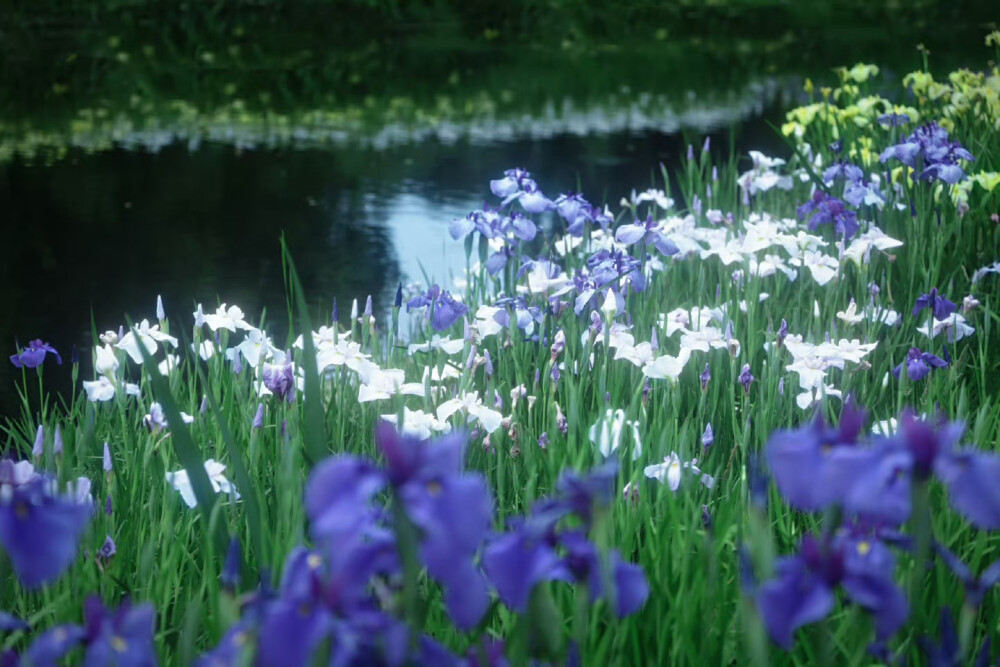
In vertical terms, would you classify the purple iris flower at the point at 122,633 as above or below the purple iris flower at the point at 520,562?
below

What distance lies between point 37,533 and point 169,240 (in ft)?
18.6

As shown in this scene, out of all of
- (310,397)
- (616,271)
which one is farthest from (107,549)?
(616,271)

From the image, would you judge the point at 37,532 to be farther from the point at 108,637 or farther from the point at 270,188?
the point at 270,188

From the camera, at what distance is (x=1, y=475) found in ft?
4.76

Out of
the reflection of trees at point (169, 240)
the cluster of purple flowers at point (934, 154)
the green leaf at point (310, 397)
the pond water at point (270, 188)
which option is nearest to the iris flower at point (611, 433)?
the green leaf at point (310, 397)

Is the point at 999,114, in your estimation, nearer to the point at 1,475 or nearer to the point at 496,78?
the point at 1,475

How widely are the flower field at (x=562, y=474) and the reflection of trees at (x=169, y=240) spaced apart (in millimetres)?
320

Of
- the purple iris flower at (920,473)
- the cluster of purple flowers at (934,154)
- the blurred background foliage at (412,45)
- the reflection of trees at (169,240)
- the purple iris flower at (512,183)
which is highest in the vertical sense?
the purple iris flower at (920,473)

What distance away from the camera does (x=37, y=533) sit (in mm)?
1025

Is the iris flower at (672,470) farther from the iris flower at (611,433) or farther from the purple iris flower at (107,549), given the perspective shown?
the purple iris flower at (107,549)

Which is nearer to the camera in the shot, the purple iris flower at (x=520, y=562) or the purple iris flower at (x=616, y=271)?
the purple iris flower at (x=520, y=562)

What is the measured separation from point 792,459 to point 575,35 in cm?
1983

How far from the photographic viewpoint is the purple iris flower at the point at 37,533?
102 cm

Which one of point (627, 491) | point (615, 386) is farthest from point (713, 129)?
point (627, 491)
